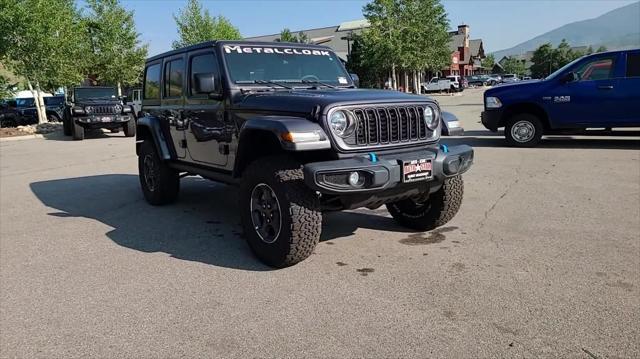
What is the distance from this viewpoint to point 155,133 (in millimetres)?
6613

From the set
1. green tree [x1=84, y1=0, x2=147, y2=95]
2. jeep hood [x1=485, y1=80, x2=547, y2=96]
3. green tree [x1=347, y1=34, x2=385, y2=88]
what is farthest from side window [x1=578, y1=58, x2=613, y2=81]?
green tree [x1=347, y1=34, x2=385, y2=88]

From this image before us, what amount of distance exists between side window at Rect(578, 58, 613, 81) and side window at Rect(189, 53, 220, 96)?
26.0ft

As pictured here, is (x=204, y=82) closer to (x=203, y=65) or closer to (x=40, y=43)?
(x=203, y=65)

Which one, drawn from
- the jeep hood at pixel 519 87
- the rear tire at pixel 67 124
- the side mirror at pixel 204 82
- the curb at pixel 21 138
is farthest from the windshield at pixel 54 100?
the side mirror at pixel 204 82

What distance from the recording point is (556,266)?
4172mm

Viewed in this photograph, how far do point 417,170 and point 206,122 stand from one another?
2436 mm

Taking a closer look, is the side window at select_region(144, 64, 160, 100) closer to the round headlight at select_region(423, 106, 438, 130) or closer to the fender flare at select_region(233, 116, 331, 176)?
the fender flare at select_region(233, 116, 331, 176)

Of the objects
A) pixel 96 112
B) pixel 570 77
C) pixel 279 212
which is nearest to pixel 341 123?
pixel 279 212

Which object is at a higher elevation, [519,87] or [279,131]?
[519,87]

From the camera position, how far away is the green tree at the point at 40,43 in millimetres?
21000

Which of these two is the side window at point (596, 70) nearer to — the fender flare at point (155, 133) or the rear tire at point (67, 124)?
the fender flare at point (155, 133)

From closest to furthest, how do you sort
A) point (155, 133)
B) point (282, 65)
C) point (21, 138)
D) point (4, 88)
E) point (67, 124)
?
1. point (282, 65)
2. point (155, 133)
3. point (67, 124)
4. point (21, 138)
5. point (4, 88)

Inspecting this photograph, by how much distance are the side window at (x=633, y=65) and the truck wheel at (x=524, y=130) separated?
6.00ft

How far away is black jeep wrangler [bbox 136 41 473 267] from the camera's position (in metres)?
3.98
